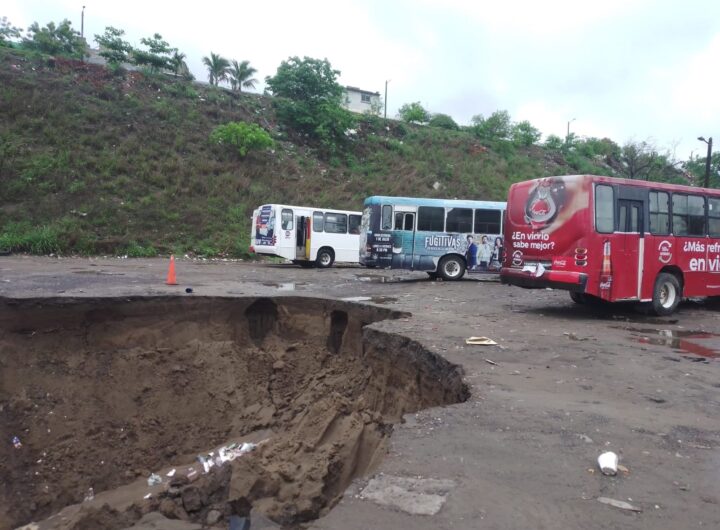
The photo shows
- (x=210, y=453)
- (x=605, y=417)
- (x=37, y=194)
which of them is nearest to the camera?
(x=605, y=417)

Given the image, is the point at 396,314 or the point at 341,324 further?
the point at 341,324

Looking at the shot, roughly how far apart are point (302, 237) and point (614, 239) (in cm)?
1282

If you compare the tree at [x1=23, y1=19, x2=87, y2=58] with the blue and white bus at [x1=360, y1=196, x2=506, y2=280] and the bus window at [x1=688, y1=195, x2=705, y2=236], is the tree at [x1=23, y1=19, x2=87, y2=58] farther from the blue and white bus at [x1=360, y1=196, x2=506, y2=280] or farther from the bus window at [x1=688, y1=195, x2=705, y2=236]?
the bus window at [x1=688, y1=195, x2=705, y2=236]

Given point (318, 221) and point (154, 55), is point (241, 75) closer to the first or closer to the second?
point (154, 55)

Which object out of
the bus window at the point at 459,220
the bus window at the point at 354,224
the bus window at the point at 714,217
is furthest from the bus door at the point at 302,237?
the bus window at the point at 714,217

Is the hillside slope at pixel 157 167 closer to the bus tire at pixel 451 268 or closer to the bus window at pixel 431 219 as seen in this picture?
the bus window at pixel 431 219

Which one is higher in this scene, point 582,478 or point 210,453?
point 582,478

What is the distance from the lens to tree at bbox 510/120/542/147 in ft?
139

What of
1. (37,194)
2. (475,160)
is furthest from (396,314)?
(475,160)

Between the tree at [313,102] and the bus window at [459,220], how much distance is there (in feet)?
55.3

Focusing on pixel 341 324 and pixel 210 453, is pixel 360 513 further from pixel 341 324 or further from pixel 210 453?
pixel 341 324

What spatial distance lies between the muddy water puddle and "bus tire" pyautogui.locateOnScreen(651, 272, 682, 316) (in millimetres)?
1630

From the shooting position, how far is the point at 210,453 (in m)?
7.14

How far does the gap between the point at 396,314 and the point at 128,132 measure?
75.2 feet
